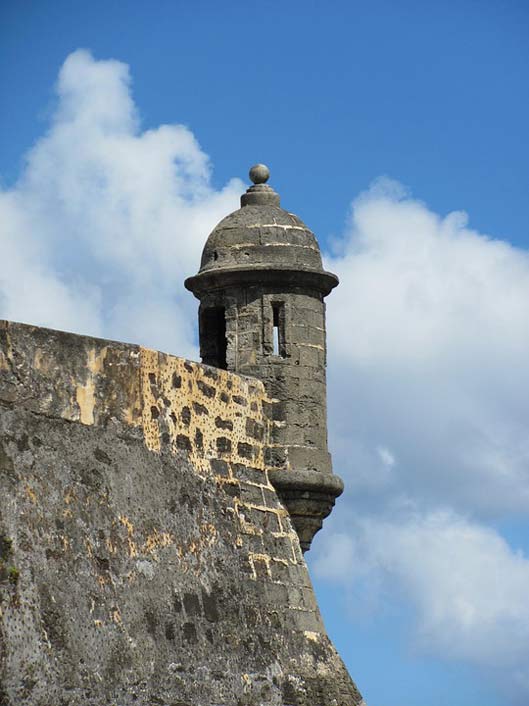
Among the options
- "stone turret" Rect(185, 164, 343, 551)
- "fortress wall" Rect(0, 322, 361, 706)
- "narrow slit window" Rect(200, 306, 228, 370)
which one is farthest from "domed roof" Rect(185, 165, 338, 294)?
"fortress wall" Rect(0, 322, 361, 706)

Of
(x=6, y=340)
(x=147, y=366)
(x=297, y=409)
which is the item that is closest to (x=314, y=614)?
(x=297, y=409)

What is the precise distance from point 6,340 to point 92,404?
3.10 feet

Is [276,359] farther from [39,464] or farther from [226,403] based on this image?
[39,464]

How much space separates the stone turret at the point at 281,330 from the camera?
49.4ft

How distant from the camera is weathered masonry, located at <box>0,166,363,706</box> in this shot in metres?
11.9

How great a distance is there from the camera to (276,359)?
49.8 ft

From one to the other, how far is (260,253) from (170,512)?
2836 mm

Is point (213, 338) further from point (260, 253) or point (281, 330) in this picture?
point (260, 253)

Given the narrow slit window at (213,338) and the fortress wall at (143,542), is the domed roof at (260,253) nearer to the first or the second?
the narrow slit window at (213,338)

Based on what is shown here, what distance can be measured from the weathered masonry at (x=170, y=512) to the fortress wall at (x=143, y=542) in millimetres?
14

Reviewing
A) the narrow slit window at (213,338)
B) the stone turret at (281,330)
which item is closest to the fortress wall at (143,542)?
the stone turret at (281,330)

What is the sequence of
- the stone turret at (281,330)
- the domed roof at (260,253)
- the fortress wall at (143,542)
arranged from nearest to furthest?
1. the fortress wall at (143,542)
2. the stone turret at (281,330)
3. the domed roof at (260,253)

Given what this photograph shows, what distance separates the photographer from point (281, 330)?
1530cm

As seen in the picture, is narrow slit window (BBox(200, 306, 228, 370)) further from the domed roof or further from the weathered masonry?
the domed roof
